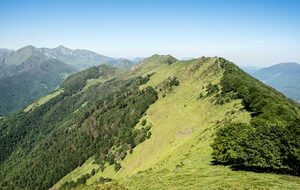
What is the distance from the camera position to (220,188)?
53438 millimetres

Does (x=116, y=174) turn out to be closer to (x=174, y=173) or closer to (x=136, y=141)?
(x=136, y=141)

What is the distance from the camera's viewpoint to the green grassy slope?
58312 millimetres

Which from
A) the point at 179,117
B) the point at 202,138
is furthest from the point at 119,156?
the point at 202,138

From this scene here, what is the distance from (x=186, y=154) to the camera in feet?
300

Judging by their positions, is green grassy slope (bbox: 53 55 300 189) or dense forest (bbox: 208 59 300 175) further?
dense forest (bbox: 208 59 300 175)

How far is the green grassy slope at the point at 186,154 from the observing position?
58.3 metres

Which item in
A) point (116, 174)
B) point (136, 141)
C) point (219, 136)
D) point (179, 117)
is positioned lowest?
point (116, 174)

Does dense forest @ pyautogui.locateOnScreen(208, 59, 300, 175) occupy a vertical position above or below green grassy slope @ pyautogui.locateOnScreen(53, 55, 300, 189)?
above

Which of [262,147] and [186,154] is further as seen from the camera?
[186,154]

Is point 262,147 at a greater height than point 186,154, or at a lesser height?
greater

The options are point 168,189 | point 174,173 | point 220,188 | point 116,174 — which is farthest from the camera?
point 116,174

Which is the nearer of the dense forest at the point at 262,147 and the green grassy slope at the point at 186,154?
the green grassy slope at the point at 186,154

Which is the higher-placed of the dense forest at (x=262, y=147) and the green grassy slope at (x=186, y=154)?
the dense forest at (x=262, y=147)

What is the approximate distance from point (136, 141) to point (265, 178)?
120325mm
